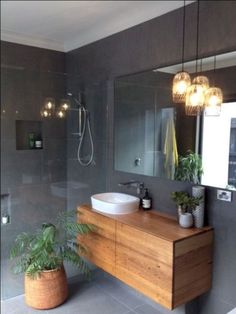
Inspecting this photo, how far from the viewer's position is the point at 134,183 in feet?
8.60

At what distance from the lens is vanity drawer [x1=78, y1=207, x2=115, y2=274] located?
88.1 inches

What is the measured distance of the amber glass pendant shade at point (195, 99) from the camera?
6.79ft

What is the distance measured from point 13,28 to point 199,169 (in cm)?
227

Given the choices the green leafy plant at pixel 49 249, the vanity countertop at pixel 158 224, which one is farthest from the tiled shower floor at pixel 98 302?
the vanity countertop at pixel 158 224

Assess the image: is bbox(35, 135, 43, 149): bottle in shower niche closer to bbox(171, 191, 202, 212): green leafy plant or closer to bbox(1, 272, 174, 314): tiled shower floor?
bbox(1, 272, 174, 314): tiled shower floor

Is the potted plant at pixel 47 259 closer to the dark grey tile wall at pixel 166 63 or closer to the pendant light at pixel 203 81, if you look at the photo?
the dark grey tile wall at pixel 166 63

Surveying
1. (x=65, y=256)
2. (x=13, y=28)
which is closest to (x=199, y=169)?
(x=65, y=256)

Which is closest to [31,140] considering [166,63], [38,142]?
[38,142]

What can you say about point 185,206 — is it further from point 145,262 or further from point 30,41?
point 30,41

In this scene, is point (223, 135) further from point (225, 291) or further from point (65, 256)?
point (65, 256)

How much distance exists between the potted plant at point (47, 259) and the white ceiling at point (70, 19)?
5.92 feet

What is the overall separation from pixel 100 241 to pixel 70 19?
6.52 ft

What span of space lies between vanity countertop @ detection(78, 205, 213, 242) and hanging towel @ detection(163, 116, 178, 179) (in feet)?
1.09

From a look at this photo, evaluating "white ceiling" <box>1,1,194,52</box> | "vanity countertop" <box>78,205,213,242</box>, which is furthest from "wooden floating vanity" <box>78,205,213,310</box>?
"white ceiling" <box>1,1,194,52</box>
